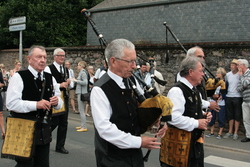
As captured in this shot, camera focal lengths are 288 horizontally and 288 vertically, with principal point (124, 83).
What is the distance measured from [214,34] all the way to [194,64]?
32.9ft

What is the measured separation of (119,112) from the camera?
97.5 inches

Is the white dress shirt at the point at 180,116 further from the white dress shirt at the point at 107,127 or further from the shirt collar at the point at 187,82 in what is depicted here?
the white dress shirt at the point at 107,127

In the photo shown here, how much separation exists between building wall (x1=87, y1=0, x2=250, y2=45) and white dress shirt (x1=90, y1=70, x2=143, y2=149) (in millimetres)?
10881

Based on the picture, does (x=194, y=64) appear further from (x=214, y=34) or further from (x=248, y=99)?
(x=214, y=34)

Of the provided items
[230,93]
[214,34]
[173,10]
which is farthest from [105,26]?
[230,93]

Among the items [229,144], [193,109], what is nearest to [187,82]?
[193,109]

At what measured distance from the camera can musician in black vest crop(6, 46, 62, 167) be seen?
3580mm

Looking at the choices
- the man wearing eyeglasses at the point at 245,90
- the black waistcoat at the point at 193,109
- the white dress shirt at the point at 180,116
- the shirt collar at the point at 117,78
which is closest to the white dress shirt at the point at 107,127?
the shirt collar at the point at 117,78

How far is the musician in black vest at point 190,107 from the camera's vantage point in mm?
3250

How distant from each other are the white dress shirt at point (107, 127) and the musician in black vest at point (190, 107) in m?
0.98

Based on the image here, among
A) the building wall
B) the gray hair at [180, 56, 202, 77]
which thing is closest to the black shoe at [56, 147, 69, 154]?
the gray hair at [180, 56, 202, 77]

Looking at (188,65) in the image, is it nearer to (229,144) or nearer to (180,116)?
(180,116)

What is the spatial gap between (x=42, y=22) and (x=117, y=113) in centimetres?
1742

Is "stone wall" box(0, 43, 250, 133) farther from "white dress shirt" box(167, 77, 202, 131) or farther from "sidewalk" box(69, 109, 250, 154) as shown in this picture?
"white dress shirt" box(167, 77, 202, 131)
